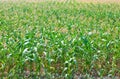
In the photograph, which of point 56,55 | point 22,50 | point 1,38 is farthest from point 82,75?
point 1,38

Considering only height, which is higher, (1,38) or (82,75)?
(1,38)

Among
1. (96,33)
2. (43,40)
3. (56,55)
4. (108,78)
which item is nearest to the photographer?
(108,78)

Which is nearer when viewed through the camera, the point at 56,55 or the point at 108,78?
the point at 108,78

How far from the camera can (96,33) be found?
793 cm

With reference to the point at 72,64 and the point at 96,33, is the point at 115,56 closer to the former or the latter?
the point at 72,64

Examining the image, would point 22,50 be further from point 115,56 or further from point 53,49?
point 115,56

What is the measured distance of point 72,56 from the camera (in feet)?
19.3

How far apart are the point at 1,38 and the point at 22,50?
122 centimetres

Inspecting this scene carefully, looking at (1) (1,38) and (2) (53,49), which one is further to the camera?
(1) (1,38)

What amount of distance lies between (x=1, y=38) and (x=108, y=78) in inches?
109

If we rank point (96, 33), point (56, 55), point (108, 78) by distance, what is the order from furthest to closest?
point (96, 33) < point (56, 55) < point (108, 78)

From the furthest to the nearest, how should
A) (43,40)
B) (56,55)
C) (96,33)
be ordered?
(96,33) → (43,40) → (56,55)

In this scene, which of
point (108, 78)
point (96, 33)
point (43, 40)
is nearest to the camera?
point (108, 78)

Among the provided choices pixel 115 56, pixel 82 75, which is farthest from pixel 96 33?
pixel 82 75
